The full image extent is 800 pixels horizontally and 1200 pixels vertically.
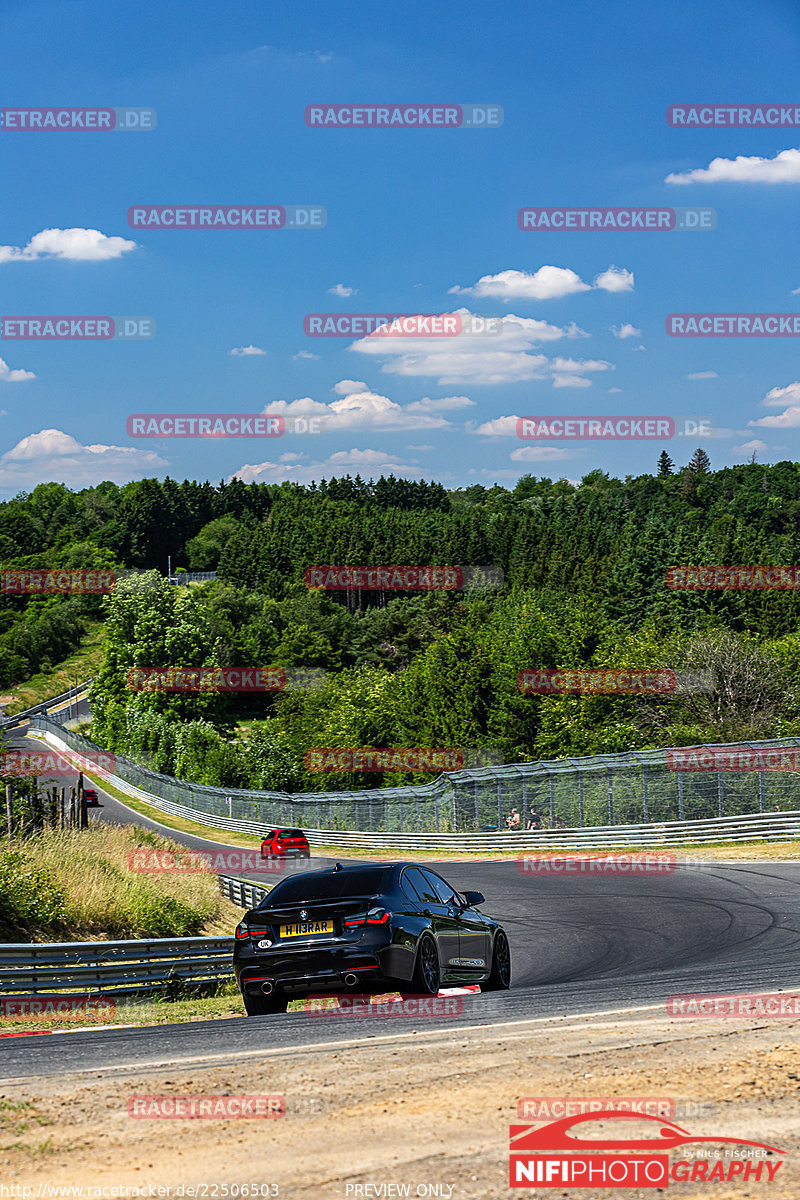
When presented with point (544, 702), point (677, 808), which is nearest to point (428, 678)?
point (544, 702)

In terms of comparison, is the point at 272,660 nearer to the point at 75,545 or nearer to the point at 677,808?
the point at 75,545

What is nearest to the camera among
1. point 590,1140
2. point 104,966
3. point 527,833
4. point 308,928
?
point 590,1140

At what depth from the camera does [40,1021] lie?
35.0ft

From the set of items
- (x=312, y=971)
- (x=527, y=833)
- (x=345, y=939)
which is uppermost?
(x=345, y=939)

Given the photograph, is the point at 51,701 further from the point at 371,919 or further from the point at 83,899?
the point at 371,919

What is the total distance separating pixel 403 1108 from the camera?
18.0 feet

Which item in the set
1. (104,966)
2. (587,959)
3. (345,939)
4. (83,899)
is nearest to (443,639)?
(83,899)

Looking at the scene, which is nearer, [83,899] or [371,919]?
[371,919]

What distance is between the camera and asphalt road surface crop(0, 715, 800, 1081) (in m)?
7.54

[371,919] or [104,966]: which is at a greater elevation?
[371,919]

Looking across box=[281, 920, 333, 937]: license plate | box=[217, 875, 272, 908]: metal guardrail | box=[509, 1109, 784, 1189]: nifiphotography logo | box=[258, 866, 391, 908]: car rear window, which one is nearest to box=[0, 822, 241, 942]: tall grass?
box=[217, 875, 272, 908]: metal guardrail

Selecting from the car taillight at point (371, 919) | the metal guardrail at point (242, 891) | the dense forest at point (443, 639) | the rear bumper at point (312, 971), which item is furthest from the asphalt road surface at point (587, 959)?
the dense forest at point (443, 639)

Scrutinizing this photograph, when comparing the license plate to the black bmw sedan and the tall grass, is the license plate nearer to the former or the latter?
the black bmw sedan

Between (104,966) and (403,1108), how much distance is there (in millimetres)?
7328
